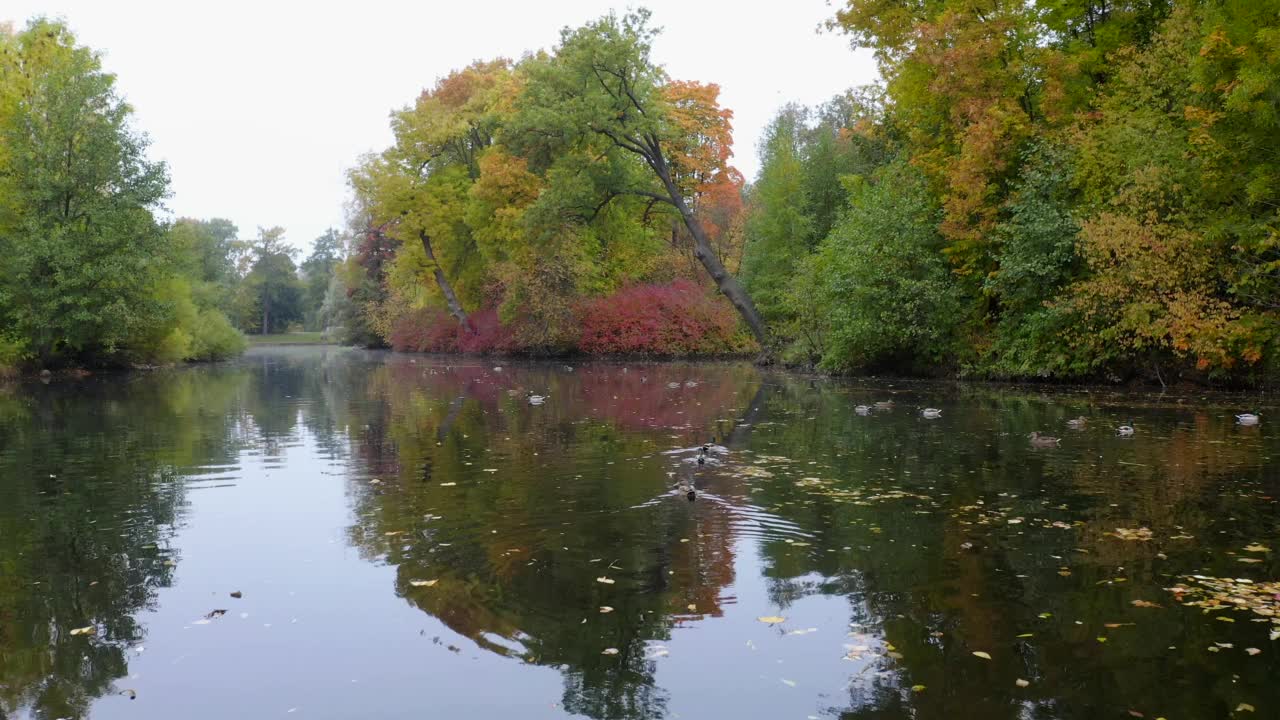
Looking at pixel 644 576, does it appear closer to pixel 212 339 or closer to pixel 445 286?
pixel 212 339

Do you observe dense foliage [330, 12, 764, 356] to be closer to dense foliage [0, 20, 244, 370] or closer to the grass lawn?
dense foliage [0, 20, 244, 370]

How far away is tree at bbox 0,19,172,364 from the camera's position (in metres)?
33.6

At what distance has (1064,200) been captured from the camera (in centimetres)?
2361

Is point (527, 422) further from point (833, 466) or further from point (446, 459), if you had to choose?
point (833, 466)

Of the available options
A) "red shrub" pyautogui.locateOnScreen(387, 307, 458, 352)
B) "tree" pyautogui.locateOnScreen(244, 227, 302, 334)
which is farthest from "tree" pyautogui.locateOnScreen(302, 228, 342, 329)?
"red shrub" pyautogui.locateOnScreen(387, 307, 458, 352)

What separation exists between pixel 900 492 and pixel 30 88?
39214 mm

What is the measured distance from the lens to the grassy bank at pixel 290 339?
100m

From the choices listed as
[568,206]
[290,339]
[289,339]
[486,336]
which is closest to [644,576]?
[568,206]

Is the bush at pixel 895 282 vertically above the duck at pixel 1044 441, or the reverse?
the bush at pixel 895 282

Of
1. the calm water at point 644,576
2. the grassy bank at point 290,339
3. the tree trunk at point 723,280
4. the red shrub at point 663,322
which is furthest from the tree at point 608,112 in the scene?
the grassy bank at point 290,339

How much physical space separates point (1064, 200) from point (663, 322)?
24.3 m

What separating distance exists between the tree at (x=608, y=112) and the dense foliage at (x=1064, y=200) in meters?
8.20

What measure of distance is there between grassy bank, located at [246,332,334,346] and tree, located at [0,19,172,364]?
6308cm

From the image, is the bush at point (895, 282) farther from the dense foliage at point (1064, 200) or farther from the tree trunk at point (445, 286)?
the tree trunk at point (445, 286)
